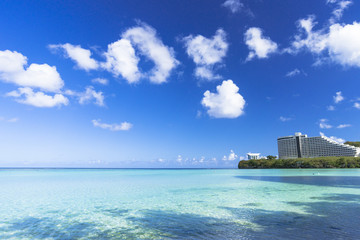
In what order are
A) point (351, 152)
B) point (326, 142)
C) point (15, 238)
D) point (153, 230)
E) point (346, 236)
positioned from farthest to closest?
point (326, 142)
point (351, 152)
point (153, 230)
point (15, 238)
point (346, 236)

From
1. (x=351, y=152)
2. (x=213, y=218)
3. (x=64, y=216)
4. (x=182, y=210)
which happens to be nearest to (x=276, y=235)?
(x=213, y=218)

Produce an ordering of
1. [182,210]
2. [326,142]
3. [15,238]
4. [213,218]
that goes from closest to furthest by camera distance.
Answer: [15,238], [213,218], [182,210], [326,142]

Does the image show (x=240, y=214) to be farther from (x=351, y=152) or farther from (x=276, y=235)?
(x=351, y=152)

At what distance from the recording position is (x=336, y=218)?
1295 centimetres

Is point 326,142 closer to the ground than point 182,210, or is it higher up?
higher up

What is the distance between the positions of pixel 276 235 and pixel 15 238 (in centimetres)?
1328

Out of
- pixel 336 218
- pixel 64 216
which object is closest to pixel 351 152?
pixel 336 218

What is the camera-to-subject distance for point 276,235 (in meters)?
10.2

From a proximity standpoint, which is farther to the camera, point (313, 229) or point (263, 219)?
point (263, 219)

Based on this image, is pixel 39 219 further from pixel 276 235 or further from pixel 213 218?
pixel 276 235

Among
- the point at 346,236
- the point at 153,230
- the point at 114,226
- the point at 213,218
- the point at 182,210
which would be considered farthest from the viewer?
the point at 182,210

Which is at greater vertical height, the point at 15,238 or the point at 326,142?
the point at 326,142

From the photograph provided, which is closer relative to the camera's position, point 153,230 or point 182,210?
point 153,230

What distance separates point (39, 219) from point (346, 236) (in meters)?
18.3
